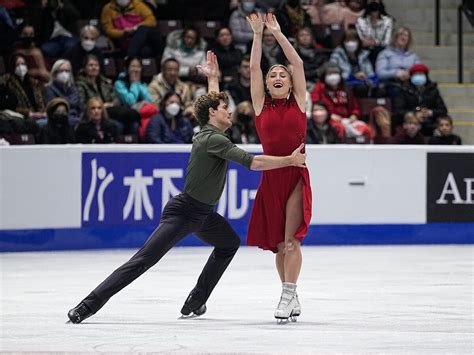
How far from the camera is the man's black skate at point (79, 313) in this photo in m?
9.18

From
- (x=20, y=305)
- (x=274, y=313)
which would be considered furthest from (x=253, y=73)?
(x=20, y=305)

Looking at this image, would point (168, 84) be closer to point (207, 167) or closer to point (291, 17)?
point (291, 17)

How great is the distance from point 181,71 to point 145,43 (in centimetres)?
64

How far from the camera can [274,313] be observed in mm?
9820

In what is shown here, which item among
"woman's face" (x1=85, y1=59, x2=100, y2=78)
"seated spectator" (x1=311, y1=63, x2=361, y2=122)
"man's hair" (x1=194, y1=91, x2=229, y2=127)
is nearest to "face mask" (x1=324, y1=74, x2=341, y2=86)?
"seated spectator" (x1=311, y1=63, x2=361, y2=122)

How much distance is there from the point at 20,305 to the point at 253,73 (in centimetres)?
256

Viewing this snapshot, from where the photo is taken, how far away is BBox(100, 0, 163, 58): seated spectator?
18.7m

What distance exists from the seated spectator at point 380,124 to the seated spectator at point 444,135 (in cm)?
59

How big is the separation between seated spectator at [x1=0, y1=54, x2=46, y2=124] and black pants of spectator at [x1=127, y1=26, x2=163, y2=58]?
78.2 inches

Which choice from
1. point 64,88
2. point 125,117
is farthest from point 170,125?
point 64,88

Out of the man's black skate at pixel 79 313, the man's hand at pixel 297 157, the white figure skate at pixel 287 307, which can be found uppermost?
the man's hand at pixel 297 157

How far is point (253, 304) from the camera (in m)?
10.6

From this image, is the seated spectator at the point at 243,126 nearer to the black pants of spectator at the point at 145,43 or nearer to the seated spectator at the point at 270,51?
the seated spectator at the point at 270,51

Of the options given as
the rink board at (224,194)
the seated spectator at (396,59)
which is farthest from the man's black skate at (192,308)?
the seated spectator at (396,59)
